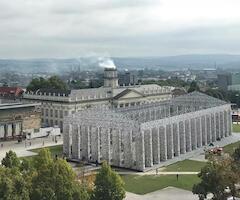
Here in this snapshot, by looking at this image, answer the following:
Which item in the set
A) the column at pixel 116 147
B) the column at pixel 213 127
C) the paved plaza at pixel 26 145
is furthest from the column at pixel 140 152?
the column at pixel 213 127

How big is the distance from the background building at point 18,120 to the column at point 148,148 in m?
36.0

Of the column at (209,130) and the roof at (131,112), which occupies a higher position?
the roof at (131,112)

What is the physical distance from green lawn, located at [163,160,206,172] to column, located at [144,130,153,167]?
2537 millimetres

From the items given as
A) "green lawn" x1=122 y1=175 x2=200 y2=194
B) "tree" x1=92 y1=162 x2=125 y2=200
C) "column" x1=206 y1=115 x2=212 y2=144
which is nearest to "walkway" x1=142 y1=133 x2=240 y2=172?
"column" x1=206 y1=115 x2=212 y2=144

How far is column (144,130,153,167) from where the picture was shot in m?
61.4

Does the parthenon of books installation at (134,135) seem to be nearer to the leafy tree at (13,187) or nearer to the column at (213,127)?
the column at (213,127)

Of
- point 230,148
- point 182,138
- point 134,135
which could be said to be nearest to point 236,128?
point 230,148

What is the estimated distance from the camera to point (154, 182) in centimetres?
5388

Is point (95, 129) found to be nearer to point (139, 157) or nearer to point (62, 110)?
point (139, 157)

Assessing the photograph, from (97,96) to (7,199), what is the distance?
2710 inches

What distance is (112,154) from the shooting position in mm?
63188

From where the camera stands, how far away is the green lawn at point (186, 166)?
196ft

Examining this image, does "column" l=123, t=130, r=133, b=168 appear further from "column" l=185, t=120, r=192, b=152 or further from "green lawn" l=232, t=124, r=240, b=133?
"green lawn" l=232, t=124, r=240, b=133

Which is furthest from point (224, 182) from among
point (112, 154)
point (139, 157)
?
point (112, 154)
